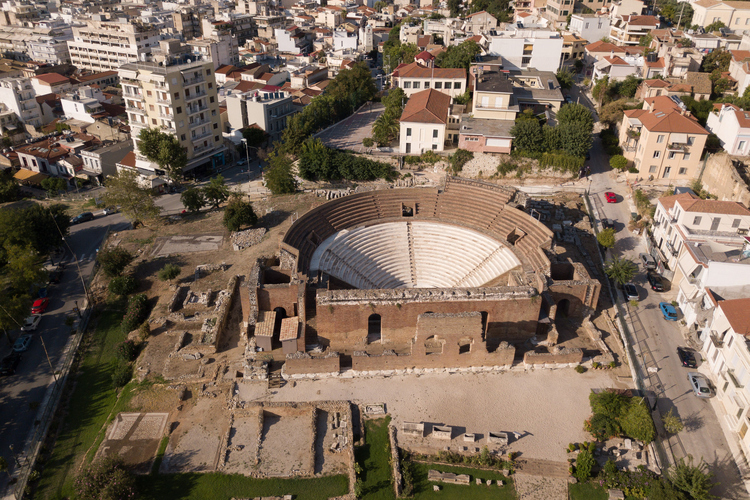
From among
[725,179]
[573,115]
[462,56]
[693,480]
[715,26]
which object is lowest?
[693,480]

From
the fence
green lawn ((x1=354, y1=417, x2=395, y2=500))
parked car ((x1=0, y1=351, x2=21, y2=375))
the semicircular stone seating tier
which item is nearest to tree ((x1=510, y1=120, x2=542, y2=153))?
the fence

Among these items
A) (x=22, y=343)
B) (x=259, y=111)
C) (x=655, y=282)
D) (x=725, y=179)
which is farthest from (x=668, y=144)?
(x=22, y=343)

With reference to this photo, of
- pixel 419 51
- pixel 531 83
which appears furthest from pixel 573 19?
pixel 531 83

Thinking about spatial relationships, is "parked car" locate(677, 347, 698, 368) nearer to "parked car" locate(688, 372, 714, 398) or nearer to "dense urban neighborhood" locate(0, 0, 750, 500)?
"dense urban neighborhood" locate(0, 0, 750, 500)

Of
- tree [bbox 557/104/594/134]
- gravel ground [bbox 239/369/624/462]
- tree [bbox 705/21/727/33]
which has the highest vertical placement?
tree [bbox 705/21/727/33]

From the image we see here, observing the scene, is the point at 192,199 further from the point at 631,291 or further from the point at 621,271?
the point at 631,291

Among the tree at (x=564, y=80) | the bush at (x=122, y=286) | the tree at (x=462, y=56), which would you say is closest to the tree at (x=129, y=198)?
the bush at (x=122, y=286)

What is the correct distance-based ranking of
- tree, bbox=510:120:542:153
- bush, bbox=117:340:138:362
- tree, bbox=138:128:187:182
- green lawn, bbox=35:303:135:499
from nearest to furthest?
1. green lawn, bbox=35:303:135:499
2. bush, bbox=117:340:138:362
3. tree, bbox=510:120:542:153
4. tree, bbox=138:128:187:182
